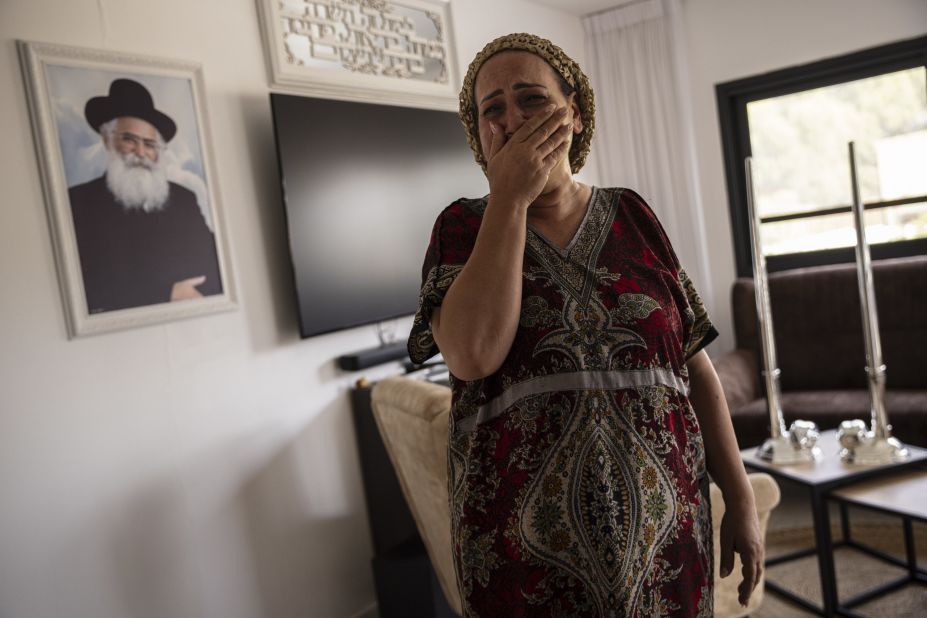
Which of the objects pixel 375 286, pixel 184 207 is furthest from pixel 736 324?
pixel 184 207

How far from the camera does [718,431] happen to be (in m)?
1.10

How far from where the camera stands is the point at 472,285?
2.77 feet

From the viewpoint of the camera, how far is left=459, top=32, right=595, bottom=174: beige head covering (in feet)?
3.22

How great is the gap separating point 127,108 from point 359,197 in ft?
2.87

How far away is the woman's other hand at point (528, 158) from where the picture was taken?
2.86ft

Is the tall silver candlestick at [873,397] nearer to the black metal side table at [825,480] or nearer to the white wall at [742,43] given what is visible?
the black metal side table at [825,480]

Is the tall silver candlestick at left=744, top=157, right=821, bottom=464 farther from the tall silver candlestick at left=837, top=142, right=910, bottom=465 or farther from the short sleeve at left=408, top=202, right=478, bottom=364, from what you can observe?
the short sleeve at left=408, top=202, right=478, bottom=364

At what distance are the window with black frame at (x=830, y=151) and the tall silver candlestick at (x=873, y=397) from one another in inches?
72.8

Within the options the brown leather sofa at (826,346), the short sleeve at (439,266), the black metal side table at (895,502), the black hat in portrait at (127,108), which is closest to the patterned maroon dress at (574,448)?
the short sleeve at (439,266)

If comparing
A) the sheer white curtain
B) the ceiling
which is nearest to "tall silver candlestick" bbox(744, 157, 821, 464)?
the sheer white curtain

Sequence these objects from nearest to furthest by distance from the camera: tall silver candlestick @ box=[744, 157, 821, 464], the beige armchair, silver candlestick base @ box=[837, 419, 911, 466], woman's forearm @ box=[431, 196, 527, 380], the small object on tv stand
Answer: woman's forearm @ box=[431, 196, 527, 380]
the beige armchair
silver candlestick base @ box=[837, 419, 911, 466]
tall silver candlestick @ box=[744, 157, 821, 464]
the small object on tv stand

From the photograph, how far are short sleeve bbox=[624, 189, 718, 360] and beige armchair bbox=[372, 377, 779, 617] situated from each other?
83 centimetres

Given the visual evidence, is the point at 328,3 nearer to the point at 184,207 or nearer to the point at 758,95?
the point at 184,207

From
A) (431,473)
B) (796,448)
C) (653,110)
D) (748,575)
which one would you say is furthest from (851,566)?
(653,110)
